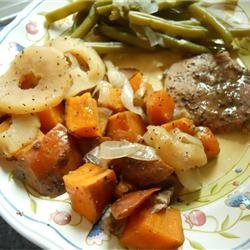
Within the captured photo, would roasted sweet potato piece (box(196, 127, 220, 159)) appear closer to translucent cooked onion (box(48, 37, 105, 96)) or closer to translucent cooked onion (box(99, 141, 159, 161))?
translucent cooked onion (box(99, 141, 159, 161))

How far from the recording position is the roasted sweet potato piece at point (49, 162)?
1.87 meters

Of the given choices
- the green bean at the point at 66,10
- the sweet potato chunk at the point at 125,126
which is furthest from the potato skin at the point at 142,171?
the green bean at the point at 66,10

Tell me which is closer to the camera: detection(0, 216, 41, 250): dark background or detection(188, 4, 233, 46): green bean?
detection(0, 216, 41, 250): dark background

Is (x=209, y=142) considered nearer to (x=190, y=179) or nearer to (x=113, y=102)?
(x=190, y=179)

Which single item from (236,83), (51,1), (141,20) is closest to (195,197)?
(236,83)

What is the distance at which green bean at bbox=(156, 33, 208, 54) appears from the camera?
2361 millimetres

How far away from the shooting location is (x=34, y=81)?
2.09 metres

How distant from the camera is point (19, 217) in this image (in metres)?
1.80

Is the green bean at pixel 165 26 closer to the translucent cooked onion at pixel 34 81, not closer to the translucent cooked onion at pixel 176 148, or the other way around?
the translucent cooked onion at pixel 34 81

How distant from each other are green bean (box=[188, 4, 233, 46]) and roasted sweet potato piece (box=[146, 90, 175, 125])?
459mm

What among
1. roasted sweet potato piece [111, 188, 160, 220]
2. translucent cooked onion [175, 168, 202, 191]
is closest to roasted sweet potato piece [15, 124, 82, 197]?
roasted sweet potato piece [111, 188, 160, 220]

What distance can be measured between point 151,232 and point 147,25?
40.5 inches

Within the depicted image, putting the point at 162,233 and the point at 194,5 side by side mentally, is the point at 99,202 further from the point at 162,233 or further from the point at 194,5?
the point at 194,5

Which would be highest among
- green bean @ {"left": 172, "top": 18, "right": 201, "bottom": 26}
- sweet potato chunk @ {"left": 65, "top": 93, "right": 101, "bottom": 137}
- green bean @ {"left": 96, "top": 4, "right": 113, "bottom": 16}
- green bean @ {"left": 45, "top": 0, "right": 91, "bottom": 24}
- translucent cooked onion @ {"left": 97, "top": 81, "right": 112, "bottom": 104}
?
green bean @ {"left": 45, "top": 0, "right": 91, "bottom": 24}
